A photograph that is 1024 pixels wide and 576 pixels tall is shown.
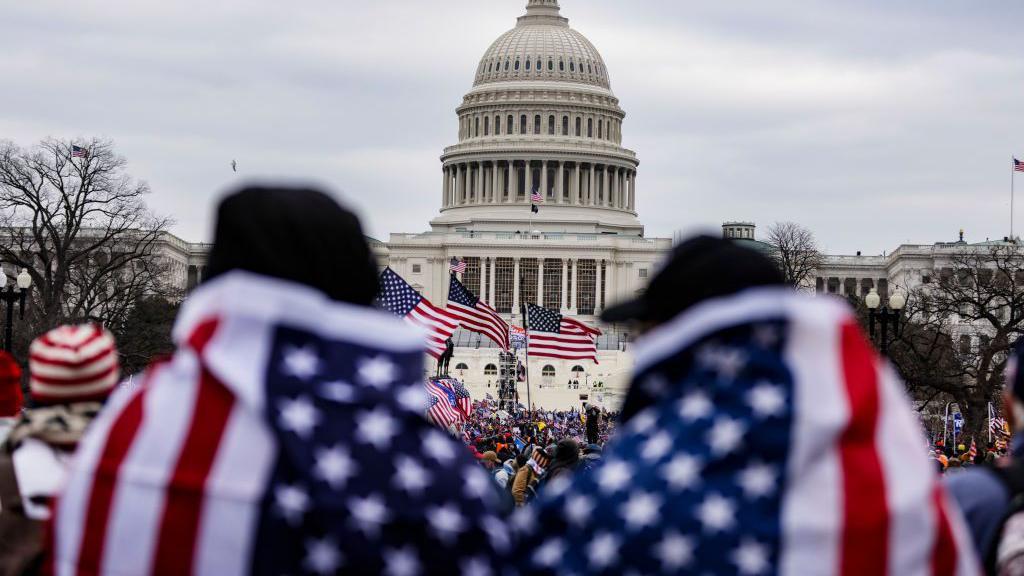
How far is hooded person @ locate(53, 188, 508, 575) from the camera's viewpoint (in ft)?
14.9

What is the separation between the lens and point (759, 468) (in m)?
4.43

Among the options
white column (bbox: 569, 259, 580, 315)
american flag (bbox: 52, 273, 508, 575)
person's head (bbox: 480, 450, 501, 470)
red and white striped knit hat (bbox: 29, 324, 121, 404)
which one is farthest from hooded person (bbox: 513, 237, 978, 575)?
white column (bbox: 569, 259, 580, 315)

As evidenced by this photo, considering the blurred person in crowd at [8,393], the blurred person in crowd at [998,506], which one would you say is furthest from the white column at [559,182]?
the blurred person in crowd at [998,506]

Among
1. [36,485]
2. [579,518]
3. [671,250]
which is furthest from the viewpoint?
[36,485]

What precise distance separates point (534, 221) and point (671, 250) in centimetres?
14151

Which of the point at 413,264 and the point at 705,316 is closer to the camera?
the point at 705,316

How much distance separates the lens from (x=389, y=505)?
15.1ft

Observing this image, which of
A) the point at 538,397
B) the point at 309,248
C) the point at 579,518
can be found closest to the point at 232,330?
the point at 309,248

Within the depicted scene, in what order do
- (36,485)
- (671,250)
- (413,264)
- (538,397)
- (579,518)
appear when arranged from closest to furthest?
(579,518) → (671,250) → (36,485) → (538,397) → (413,264)

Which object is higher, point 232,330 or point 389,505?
point 232,330

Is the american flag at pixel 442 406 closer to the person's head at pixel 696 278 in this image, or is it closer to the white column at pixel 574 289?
the person's head at pixel 696 278

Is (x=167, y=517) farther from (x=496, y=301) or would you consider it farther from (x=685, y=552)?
(x=496, y=301)

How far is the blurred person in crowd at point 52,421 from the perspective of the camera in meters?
6.48

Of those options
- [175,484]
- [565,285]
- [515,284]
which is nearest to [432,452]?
[175,484]
